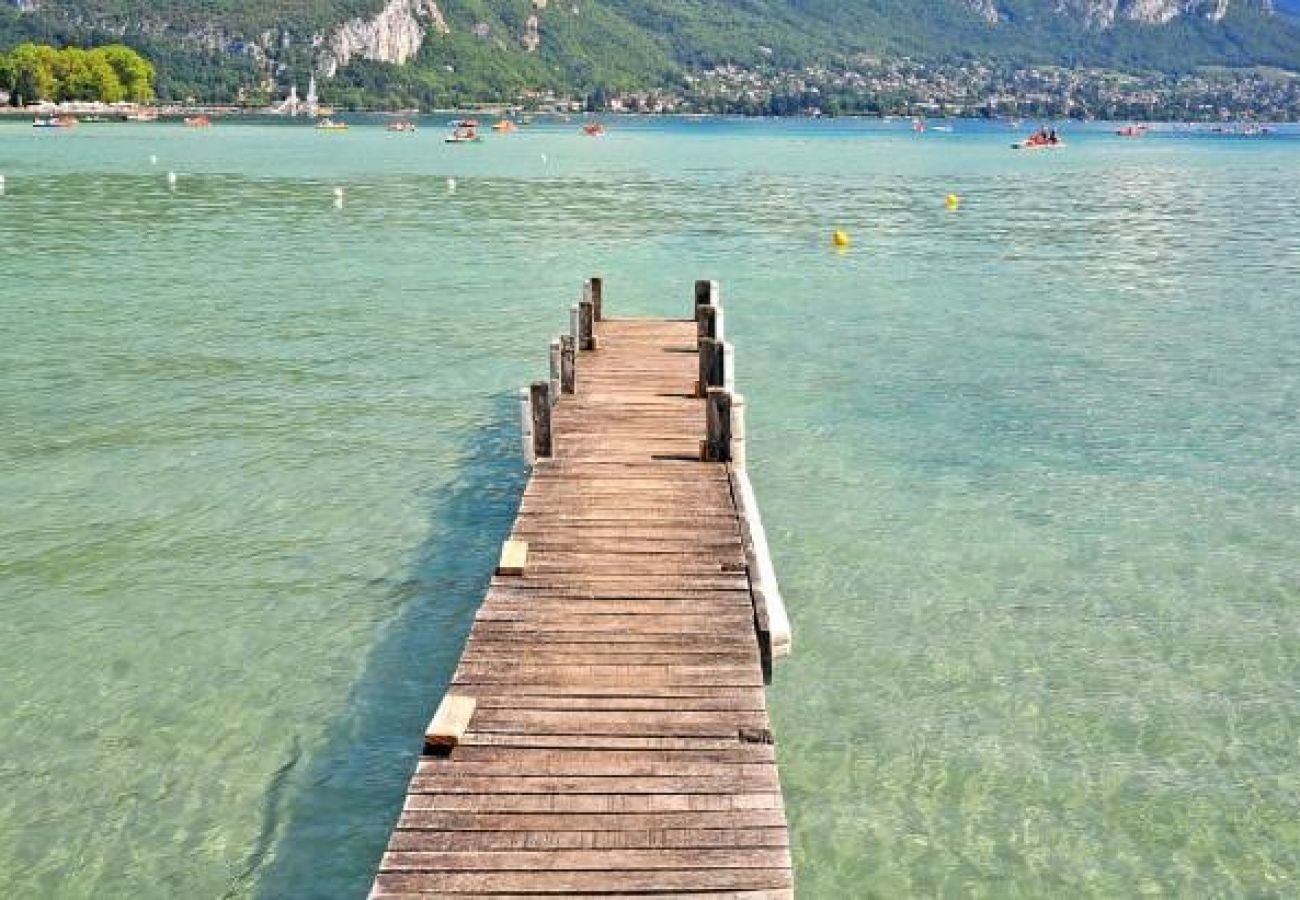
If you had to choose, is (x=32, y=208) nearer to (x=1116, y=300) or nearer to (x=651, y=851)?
(x=1116, y=300)

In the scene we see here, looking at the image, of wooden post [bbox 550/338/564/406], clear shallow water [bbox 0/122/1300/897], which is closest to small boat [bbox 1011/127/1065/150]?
clear shallow water [bbox 0/122/1300/897]

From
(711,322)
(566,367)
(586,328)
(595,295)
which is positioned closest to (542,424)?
(566,367)

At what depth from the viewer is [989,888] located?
34.6 ft

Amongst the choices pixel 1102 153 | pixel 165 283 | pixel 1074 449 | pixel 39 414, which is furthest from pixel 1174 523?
pixel 1102 153

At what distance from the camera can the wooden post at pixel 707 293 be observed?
2598 cm

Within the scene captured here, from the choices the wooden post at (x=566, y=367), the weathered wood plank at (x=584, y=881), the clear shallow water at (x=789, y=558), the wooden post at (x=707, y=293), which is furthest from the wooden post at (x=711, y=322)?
the weathered wood plank at (x=584, y=881)

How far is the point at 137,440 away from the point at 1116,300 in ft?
101

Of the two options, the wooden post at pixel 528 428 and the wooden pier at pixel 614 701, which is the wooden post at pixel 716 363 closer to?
the wooden pier at pixel 614 701

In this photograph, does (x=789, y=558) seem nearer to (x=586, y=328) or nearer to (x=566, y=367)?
(x=566, y=367)

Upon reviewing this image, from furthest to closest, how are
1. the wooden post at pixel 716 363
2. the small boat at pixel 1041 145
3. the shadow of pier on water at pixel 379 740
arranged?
1. the small boat at pixel 1041 145
2. the wooden post at pixel 716 363
3. the shadow of pier on water at pixel 379 740

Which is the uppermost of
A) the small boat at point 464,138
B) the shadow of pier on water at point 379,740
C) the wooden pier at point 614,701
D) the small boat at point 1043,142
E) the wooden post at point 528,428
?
the small boat at point 1043,142

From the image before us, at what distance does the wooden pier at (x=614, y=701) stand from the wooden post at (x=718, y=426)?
28 mm

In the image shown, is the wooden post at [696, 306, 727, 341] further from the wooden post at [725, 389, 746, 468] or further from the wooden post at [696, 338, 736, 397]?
the wooden post at [725, 389, 746, 468]

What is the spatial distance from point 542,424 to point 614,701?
716 centimetres
